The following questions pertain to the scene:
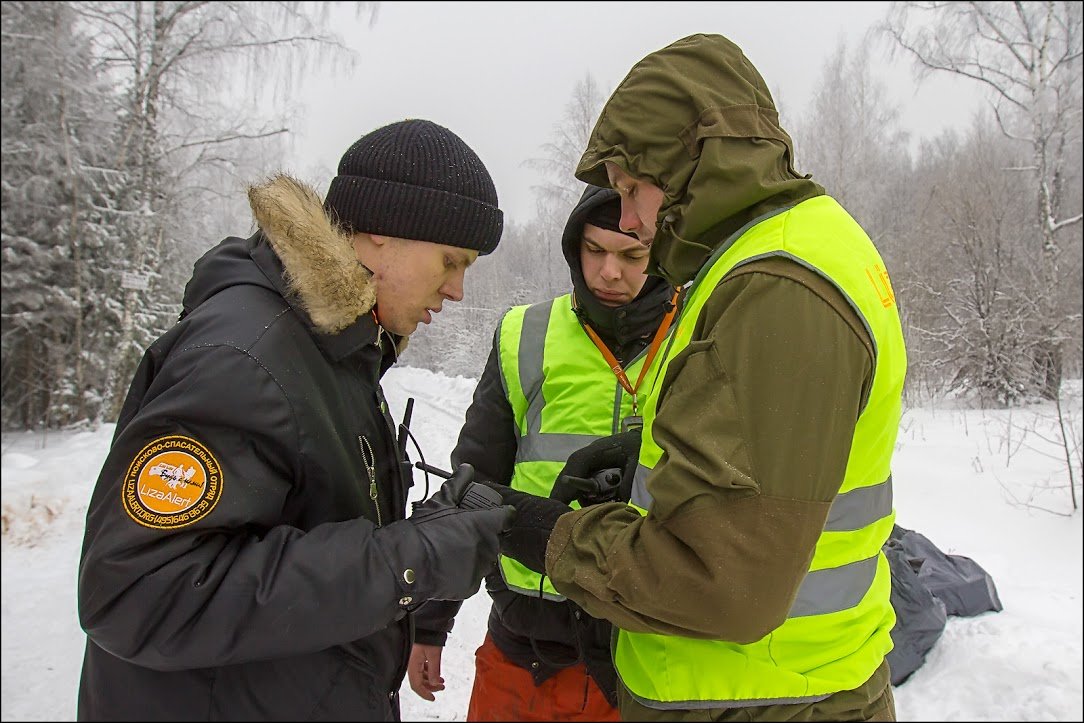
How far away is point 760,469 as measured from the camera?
36.7 inches

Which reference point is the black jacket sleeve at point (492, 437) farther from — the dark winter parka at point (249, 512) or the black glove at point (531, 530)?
the dark winter parka at point (249, 512)

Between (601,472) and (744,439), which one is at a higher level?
(744,439)

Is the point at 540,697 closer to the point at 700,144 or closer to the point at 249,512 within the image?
the point at 249,512

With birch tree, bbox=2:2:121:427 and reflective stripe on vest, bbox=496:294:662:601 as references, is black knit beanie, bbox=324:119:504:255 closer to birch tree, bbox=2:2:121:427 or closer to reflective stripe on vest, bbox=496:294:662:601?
reflective stripe on vest, bbox=496:294:662:601

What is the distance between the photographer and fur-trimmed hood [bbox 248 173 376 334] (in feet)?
4.01

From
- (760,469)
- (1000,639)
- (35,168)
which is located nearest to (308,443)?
(760,469)

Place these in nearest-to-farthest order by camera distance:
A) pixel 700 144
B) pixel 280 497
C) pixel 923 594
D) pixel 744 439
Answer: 1. pixel 744 439
2. pixel 280 497
3. pixel 700 144
4. pixel 923 594

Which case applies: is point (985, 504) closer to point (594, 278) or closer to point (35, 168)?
point (594, 278)

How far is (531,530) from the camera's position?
1.53 meters

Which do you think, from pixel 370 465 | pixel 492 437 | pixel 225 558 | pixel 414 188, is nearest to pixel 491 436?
pixel 492 437

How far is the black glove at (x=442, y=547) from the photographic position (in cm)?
111

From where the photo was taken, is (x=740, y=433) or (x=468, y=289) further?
(x=468, y=289)

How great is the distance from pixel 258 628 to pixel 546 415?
111 centimetres

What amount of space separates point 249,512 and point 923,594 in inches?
147
